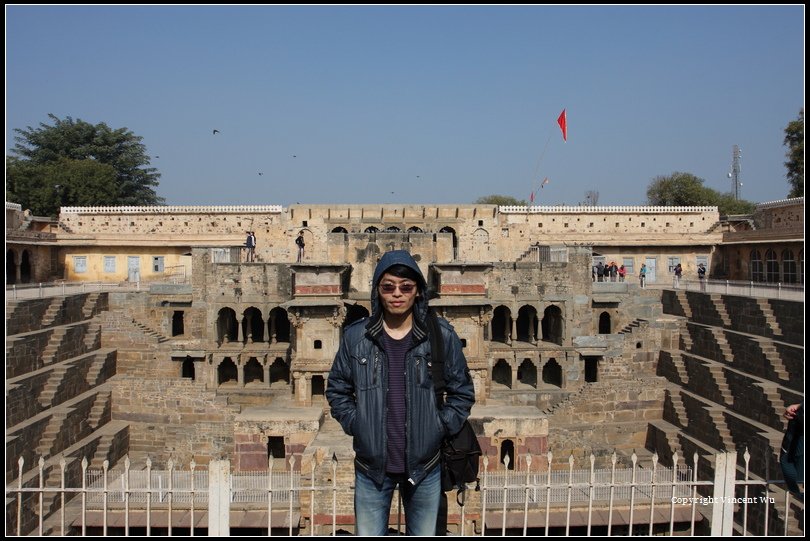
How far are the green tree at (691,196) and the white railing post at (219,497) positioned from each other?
5695 centimetres

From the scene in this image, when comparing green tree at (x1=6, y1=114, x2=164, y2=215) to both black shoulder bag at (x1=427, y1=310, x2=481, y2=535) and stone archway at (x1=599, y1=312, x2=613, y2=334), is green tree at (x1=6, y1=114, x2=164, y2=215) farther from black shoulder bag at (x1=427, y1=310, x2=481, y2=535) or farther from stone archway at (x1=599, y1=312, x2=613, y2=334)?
black shoulder bag at (x1=427, y1=310, x2=481, y2=535)

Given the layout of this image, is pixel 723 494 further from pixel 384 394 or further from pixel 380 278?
pixel 380 278

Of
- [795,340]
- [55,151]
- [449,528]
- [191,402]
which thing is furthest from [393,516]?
[55,151]

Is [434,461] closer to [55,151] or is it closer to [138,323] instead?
[138,323]

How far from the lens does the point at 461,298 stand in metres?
21.1

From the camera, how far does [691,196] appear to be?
57281 millimetres

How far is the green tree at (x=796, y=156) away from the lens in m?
38.5

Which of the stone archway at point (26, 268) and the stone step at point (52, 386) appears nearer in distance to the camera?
the stone step at point (52, 386)

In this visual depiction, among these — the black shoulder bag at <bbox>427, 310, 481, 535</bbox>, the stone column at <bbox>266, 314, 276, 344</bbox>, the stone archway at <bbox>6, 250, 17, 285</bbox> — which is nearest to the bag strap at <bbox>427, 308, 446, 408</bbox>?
the black shoulder bag at <bbox>427, 310, 481, 535</bbox>

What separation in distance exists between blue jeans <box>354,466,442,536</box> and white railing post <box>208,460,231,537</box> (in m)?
1.67

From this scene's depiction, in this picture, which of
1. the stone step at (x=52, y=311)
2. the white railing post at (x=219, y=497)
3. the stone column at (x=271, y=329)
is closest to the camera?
the white railing post at (x=219, y=497)

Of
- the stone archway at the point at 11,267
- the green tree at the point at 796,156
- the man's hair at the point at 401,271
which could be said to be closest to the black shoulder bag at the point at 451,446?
the man's hair at the point at 401,271

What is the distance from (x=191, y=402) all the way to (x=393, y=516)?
1342 centimetres

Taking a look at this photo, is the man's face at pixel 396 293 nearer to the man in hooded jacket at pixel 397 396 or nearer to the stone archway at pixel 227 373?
the man in hooded jacket at pixel 397 396
